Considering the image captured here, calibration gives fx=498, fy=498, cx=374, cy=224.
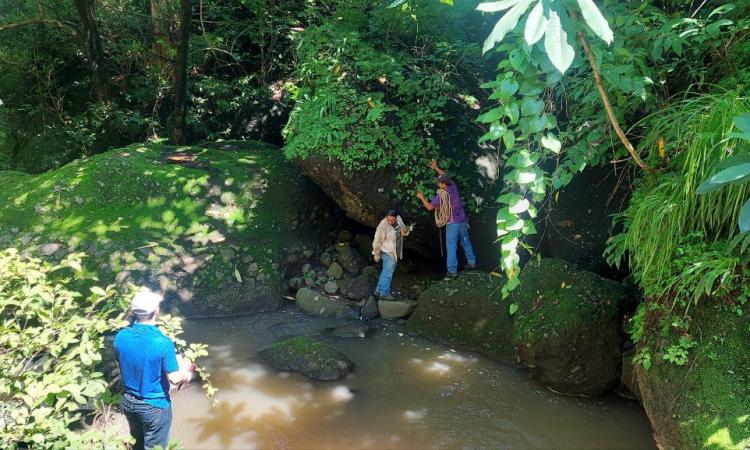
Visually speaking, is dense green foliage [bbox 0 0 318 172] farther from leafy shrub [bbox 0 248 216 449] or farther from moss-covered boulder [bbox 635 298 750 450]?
moss-covered boulder [bbox 635 298 750 450]

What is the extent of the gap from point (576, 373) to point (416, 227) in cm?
367

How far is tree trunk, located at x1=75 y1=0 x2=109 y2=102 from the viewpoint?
1031 cm

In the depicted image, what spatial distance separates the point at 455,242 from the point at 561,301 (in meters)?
2.45

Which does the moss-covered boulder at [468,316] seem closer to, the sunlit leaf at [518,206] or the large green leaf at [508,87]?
the sunlit leaf at [518,206]

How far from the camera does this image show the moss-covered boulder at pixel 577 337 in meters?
5.28

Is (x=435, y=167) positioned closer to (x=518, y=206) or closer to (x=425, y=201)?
(x=425, y=201)

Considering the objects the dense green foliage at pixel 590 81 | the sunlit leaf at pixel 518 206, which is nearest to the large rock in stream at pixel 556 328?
the dense green foliage at pixel 590 81

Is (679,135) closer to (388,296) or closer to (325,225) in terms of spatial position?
(388,296)

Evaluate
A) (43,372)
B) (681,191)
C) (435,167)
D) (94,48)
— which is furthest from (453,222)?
(94,48)

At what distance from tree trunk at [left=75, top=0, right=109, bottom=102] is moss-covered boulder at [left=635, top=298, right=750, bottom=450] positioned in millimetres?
11710

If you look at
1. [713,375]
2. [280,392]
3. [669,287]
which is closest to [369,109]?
[280,392]

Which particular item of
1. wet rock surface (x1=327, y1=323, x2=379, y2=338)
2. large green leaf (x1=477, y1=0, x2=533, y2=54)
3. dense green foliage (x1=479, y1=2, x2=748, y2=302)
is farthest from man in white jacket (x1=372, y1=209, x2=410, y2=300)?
large green leaf (x1=477, y1=0, x2=533, y2=54)

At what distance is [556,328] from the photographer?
5352mm

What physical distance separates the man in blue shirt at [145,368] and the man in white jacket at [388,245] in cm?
444
